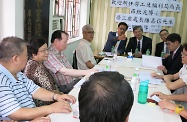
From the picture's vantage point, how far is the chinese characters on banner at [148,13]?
541 centimetres

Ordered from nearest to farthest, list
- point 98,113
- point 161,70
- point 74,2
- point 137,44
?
1. point 98,113
2. point 161,70
3. point 137,44
4. point 74,2

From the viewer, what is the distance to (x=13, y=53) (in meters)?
1.44

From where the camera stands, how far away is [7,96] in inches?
53.6

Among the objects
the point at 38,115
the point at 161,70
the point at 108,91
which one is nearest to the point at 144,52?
the point at 161,70

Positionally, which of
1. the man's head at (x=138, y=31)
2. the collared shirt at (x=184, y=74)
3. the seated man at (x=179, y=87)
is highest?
the man's head at (x=138, y=31)

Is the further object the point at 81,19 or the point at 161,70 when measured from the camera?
the point at 81,19

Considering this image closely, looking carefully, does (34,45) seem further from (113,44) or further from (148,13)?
(148,13)

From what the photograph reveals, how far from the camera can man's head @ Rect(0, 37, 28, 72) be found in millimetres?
1432

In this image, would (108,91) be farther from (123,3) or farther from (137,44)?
(123,3)

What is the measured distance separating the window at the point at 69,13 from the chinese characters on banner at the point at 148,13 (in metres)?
1.03

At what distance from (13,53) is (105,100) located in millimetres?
932

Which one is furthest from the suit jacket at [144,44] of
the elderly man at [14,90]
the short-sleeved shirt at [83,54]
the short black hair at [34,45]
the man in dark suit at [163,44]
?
the elderly man at [14,90]

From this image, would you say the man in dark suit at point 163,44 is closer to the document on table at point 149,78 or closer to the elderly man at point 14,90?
the document on table at point 149,78

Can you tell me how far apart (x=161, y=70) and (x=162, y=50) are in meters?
1.65
